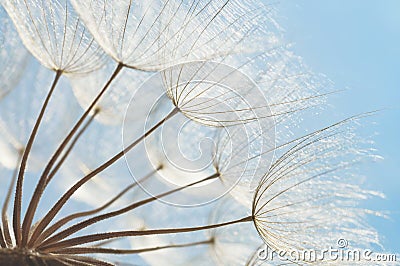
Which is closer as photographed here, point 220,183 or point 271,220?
point 271,220

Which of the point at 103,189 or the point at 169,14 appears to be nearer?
the point at 169,14

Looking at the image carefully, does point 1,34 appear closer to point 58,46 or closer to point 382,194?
point 58,46

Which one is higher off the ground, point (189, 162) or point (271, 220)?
point (189, 162)

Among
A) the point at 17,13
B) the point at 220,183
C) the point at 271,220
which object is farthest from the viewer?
the point at 220,183

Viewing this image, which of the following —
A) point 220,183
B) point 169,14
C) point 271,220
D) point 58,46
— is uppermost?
point 169,14

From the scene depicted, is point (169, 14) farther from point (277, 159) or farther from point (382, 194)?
point (382, 194)

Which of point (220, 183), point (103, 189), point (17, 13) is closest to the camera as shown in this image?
point (17, 13)

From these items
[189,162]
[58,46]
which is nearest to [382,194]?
[189,162]

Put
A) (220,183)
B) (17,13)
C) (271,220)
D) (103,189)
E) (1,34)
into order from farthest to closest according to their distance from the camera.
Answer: (103,189), (1,34), (220,183), (17,13), (271,220)

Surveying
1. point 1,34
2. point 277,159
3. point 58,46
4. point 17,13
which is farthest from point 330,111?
point 1,34
